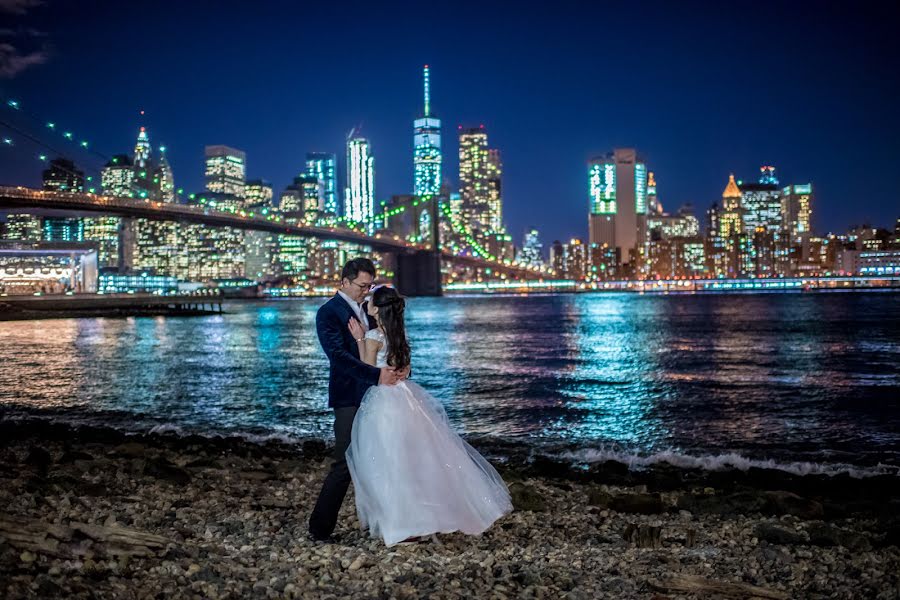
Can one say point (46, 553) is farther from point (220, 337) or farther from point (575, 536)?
point (220, 337)

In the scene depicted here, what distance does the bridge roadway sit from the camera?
56188 mm

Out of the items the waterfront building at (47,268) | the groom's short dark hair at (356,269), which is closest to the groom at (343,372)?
the groom's short dark hair at (356,269)

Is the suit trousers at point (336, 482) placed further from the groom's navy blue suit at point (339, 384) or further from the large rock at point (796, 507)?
the large rock at point (796, 507)

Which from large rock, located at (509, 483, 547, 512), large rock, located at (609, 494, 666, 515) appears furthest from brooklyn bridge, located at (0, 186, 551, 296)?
large rock, located at (609, 494, 666, 515)

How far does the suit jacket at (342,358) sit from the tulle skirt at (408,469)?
0.10 m

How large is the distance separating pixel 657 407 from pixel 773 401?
250 centimetres

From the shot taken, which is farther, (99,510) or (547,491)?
(547,491)

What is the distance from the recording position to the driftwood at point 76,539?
4137 mm

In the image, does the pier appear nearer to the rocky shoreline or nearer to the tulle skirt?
the rocky shoreline

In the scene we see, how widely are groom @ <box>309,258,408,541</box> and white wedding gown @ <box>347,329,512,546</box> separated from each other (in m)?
0.08

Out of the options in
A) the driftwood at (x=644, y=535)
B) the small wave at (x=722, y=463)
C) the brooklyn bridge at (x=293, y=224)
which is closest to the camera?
the driftwood at (x=644, y=535)

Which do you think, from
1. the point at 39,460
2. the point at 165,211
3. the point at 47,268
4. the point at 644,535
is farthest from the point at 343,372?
the point at 47,268

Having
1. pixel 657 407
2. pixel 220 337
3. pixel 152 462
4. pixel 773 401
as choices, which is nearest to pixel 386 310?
pixel 152 462

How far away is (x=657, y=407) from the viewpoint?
15.9 m
